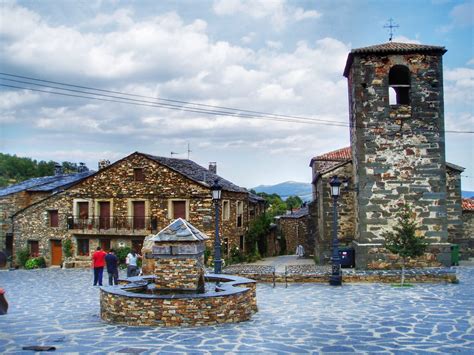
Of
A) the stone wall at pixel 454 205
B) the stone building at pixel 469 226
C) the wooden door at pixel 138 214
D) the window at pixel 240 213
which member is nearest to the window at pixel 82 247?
the wooden door at pixel 138 214

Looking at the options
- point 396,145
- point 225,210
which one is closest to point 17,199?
point 225,210

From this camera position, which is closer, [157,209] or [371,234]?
[371,234]

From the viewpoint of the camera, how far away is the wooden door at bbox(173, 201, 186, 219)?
29.0 metres

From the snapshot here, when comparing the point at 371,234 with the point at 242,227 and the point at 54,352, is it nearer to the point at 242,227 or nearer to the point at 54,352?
the point at 242,227

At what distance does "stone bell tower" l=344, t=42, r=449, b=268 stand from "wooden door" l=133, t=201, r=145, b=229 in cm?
1316

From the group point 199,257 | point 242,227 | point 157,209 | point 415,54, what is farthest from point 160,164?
point 199,257

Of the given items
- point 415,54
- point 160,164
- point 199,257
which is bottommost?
point 199,257

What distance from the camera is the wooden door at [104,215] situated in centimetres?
2997

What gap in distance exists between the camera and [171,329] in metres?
10.4

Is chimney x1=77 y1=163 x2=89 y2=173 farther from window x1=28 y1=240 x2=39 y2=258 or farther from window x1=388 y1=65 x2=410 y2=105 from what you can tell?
window x1=388 y1=65 x2=410 y2=105

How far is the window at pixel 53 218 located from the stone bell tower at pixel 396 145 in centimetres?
1903

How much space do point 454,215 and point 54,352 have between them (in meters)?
23.1

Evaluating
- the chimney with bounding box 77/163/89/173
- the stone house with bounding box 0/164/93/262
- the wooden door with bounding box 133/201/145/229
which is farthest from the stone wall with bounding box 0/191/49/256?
the chimney with bounding box 77/163/89/173

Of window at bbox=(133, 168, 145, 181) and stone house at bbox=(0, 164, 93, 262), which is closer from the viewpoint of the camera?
window at bbox=(133, 168, 145, 181)
